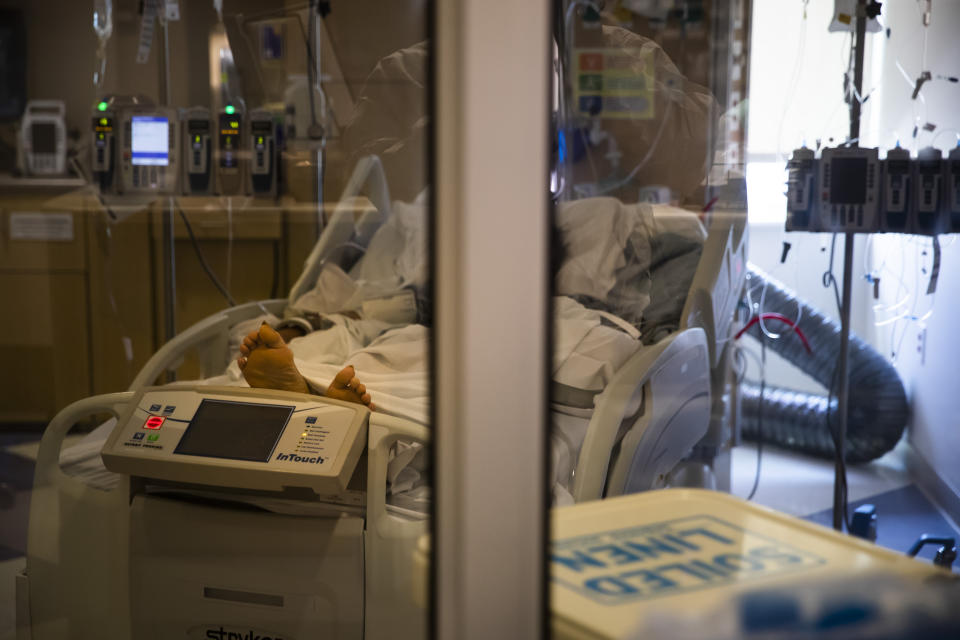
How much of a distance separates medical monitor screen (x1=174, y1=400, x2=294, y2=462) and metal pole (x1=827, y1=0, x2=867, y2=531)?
149 cm

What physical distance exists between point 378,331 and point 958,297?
4.67 ft

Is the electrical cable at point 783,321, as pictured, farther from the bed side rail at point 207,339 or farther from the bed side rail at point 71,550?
the bed side rail at point 71,550

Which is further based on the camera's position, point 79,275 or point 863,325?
point 79,275

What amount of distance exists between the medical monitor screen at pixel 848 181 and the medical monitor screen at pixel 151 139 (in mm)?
2250

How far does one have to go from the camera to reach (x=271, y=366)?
1570 millimetres

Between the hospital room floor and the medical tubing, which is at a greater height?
the medical tubing

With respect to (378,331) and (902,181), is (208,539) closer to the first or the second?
(378,331)

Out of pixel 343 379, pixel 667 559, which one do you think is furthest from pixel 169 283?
pixel 667 559

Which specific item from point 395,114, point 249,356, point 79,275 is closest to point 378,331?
point 249,356

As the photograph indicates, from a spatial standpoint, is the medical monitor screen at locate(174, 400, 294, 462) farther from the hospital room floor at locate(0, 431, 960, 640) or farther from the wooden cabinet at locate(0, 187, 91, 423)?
the wooden cabinet at locate(0, 187, 91, 423)

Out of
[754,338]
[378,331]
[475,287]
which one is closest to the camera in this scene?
[475,287]

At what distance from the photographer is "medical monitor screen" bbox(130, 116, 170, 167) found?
10.2 feet

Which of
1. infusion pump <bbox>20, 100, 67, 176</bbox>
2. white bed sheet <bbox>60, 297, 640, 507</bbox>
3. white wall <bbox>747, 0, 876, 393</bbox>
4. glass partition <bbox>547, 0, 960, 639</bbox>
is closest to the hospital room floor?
glass partition <bbox>547, 0, 960, 639</bbox>

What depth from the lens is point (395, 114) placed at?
2.22m
